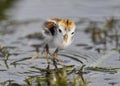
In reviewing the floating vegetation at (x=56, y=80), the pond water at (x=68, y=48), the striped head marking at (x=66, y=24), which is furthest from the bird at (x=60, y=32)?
the pond water at (x=68, y=48)

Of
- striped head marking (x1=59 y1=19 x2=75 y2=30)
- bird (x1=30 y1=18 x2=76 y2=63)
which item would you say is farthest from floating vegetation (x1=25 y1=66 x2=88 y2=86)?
striped head marking (x1=59 y1=19 x2=75 y2=30)

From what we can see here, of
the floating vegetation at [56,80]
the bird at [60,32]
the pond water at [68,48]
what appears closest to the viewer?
the floating vegetation at [56,80]

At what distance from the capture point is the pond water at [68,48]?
6117mm

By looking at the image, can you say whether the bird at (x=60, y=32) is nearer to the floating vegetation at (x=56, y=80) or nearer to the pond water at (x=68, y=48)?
the floating vegetation at (x=56, y=80)

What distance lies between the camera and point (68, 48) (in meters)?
7.58

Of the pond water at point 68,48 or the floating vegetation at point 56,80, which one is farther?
the pond water at point 68,48

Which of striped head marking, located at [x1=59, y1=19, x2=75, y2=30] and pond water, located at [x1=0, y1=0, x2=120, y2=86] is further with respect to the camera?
pond water, located at [x1=0, y1=0, x2=120, y2=86]

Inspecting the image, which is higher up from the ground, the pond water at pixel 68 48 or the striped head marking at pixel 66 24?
the striped head marking at pixel 66 24

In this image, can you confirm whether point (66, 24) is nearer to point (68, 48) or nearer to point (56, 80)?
point (56, 80)

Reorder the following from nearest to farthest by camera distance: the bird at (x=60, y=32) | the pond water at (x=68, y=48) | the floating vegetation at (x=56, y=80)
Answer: the floating vegetation at (x=56, y=80) < the bird at (x=60, y=32) < the pond water at (x=68, y=48)

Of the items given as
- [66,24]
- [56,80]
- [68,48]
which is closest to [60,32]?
[66,24]

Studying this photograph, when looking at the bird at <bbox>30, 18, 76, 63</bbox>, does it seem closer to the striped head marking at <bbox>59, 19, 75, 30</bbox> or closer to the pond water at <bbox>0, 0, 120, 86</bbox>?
the striped head marking at <bbox>59, 19, 75, 30</bbox>

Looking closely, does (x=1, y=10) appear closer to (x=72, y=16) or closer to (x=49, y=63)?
(x=72, y=16)

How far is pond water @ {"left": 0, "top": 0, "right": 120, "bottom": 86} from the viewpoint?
20.1 ft
